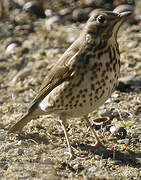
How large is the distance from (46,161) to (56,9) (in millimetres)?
5755

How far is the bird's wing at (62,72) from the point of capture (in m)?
4.60

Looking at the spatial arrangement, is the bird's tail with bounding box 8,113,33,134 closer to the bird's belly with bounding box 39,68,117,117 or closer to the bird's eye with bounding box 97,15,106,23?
the bird's belly with bounding box 39,68,117,117

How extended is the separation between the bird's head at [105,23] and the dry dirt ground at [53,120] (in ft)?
4.15

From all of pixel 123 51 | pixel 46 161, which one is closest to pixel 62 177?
pixel 46 161

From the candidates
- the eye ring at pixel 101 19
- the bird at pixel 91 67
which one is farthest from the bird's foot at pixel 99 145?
the eye ring at pixel 101 19

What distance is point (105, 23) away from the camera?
14.8 ft

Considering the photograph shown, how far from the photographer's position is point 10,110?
6.26 meters

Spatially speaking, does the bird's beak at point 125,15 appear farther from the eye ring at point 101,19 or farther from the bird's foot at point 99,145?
the bird's foot at point 99,145

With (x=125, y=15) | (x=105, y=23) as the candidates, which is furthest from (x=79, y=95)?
(x=125, y=15)

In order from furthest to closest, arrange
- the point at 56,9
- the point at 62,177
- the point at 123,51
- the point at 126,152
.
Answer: the point at 56,9 < the point at 123,51 < the point at 126,152 < the point at 62,177

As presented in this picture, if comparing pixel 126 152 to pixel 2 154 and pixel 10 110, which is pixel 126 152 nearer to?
pixel 2 154

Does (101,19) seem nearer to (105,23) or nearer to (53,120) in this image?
(105,23)

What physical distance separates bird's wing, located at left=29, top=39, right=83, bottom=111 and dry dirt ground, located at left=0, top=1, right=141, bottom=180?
23.0 inches

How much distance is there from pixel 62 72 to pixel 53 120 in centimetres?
120
